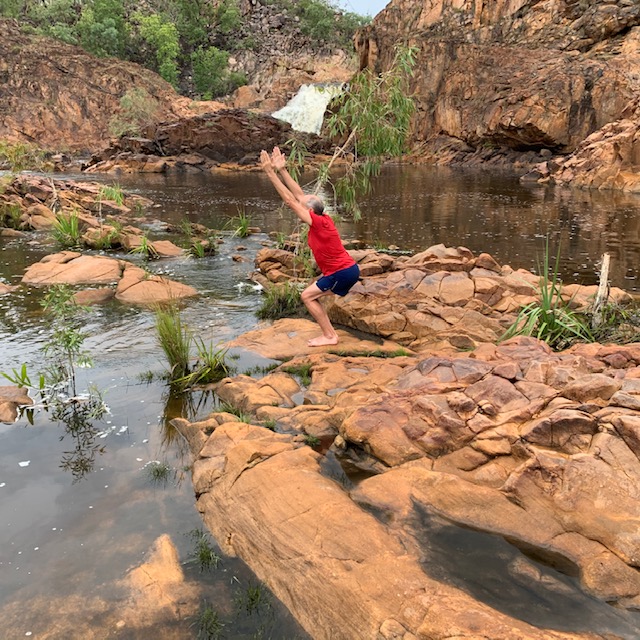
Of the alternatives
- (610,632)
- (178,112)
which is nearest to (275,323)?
(610,632)

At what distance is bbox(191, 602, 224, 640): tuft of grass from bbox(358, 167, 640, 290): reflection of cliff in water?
33.8 feet

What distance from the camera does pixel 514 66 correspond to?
136 ft

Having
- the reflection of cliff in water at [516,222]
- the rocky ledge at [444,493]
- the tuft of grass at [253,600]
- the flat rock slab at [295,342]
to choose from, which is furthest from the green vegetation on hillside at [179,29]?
the tuft of grass at [253,600]

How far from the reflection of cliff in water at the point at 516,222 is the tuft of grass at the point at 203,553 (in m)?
→ 9.91

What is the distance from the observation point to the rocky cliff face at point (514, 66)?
35.3 m

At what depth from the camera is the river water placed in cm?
346

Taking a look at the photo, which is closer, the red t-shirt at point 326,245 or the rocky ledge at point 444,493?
the rocky ledge at point 444,493

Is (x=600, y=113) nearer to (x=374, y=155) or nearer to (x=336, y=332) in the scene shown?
(x=374, y=155)

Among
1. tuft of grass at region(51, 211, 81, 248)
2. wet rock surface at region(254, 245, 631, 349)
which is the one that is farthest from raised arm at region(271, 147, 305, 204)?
tuft of grass at region(51, 211, 81, 248)

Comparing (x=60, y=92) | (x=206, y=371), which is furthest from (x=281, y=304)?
(x=60, y=92)

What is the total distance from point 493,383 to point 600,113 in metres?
36.7

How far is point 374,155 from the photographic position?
968cm

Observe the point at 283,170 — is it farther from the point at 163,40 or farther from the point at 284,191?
the point at 163,40

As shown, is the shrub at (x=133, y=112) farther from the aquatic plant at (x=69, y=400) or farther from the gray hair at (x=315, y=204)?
the aquatic plant at (x=69, y=400)
